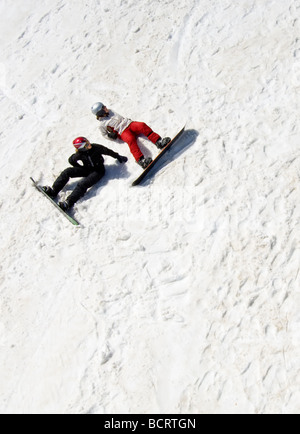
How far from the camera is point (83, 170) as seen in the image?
7.82m

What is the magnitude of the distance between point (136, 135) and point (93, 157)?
1.05 meters

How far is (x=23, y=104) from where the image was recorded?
32.8 ft

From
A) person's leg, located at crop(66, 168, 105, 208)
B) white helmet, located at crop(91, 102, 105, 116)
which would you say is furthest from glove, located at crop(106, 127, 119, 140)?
person's leg, located at crop(66, 168, 105, 208)

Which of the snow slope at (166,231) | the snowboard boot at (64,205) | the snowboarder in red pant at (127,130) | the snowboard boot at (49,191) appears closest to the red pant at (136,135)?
the snowboarder in red pant at (127,130)

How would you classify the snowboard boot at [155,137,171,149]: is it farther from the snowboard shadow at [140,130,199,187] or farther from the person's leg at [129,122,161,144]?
the snowboard shadow at [140,130,199,187]

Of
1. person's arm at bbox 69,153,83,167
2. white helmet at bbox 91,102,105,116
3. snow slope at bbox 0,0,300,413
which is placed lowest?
snow slope at bbox 0,0,300,413

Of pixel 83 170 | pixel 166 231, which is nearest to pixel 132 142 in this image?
pixel 83 170

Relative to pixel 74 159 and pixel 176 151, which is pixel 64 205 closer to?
pixel 74 159

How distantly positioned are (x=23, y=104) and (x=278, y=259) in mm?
6875

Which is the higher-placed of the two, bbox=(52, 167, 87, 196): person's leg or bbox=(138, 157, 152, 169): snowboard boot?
bbox=(52, 167, 87, 196): person's leg

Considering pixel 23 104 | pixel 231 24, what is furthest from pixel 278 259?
pixel 23 104

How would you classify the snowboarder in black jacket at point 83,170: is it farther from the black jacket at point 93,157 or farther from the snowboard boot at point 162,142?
the snowboard boot at point 162,142

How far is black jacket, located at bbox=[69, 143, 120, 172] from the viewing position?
7.65 meters

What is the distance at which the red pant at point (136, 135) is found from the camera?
7.84 meters
